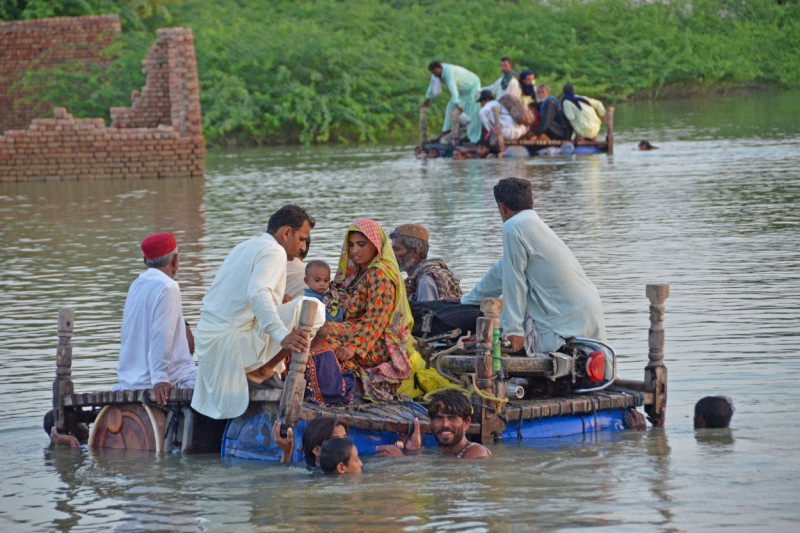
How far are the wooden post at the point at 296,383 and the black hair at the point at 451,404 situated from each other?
0.69 meters

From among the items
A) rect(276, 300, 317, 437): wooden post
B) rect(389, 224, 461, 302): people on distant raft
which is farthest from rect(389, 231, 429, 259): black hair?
rect(276, 300, 317, 437): wooden post

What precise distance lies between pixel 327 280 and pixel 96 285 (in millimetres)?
5582

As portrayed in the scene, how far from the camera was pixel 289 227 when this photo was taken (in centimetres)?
774

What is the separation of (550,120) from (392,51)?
1214 cm

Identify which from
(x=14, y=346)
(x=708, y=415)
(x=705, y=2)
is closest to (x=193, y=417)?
(x=708, y=415)

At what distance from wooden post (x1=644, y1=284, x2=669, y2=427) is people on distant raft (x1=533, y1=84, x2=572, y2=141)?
671 inches

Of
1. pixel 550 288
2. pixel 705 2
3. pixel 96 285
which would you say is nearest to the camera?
pixel 550 288

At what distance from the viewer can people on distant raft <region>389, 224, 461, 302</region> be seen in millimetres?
9133

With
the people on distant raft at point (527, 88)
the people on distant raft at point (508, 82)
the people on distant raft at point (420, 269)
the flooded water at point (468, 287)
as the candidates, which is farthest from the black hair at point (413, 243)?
the people on distant raft at point (527, 88)

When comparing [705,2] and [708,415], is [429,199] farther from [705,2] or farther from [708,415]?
[705,2]

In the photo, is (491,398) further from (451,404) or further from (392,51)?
(392,51)

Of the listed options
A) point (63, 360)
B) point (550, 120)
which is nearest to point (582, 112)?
point (550, 120)

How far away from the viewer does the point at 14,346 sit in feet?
35.9

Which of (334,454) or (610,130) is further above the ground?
(610,130)
